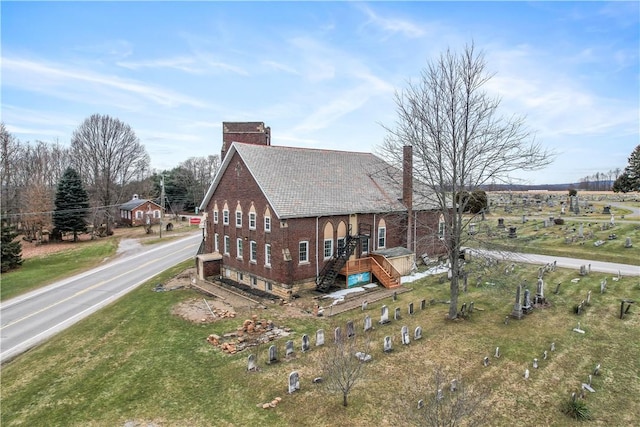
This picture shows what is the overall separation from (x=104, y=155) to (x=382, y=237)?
5661cm

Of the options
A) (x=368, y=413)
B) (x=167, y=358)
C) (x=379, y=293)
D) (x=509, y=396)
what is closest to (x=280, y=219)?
(x=379, y=293)

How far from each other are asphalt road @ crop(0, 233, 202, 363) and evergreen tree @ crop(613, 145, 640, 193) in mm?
89998

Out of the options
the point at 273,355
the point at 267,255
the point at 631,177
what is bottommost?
the point at 273,355

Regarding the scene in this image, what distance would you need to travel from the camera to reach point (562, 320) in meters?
18.5

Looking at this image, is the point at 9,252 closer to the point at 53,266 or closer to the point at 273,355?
the point at 53,266

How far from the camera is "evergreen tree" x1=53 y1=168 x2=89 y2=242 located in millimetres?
52531

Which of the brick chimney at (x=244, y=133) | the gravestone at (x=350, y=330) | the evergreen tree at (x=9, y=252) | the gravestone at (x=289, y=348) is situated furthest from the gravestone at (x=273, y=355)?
the evergreen tree at (x=9, y=252)

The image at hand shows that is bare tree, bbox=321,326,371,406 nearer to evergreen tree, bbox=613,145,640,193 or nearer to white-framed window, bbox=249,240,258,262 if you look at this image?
white-framed window, bbox=249,240,258,262

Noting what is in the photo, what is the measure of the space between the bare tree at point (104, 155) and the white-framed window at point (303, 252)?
166ft

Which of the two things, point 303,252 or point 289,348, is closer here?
point 289,348

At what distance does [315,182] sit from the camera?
27359 mm

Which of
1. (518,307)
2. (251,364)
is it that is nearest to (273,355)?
(251,364)

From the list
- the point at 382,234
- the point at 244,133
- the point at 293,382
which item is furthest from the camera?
the point at 244,133

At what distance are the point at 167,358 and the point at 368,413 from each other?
940cm
